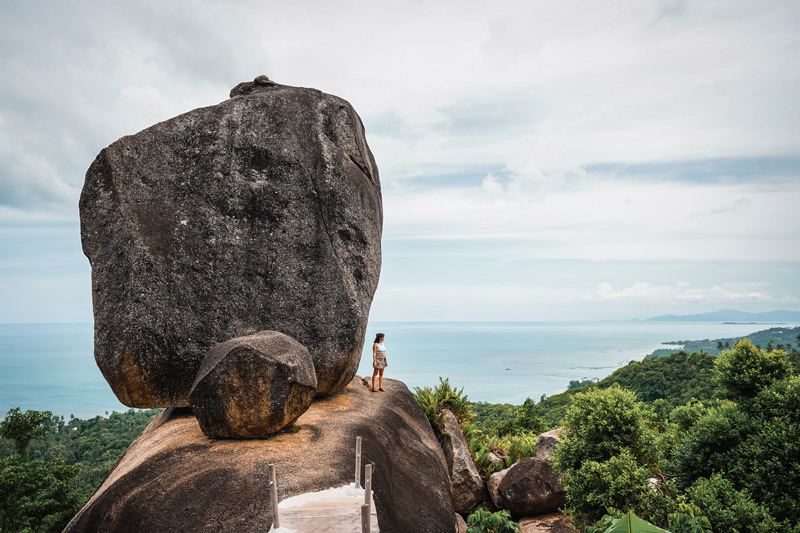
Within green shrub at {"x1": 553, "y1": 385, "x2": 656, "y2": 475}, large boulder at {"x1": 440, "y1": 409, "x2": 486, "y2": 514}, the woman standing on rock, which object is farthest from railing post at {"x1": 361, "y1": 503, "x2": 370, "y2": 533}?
large boulder at {"x1": 440, "y1": 409, "x2": 486, "y2": 514}

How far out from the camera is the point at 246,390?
9.46m

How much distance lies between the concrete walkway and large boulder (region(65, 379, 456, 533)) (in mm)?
1329

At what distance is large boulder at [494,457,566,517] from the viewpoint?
14.1 meters

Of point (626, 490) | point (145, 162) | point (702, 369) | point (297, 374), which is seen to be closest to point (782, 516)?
point (626, 490)

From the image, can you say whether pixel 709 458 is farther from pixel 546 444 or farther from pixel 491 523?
pixel 546 444

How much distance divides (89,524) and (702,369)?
41.8 m

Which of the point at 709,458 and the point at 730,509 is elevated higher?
the point at 709,458

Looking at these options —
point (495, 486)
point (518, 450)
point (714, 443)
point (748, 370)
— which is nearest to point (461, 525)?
point (495, 486)

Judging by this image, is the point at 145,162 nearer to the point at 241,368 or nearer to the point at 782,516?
the point at 241,368

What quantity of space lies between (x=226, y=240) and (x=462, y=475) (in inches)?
402

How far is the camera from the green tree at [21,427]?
23.2 m

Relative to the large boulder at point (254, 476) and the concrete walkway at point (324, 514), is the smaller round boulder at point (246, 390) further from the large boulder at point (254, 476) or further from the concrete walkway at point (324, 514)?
the concrete walkway at point (324, 514)

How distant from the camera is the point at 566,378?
159125 millimetres

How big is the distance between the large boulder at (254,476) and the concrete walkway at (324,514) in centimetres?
133
